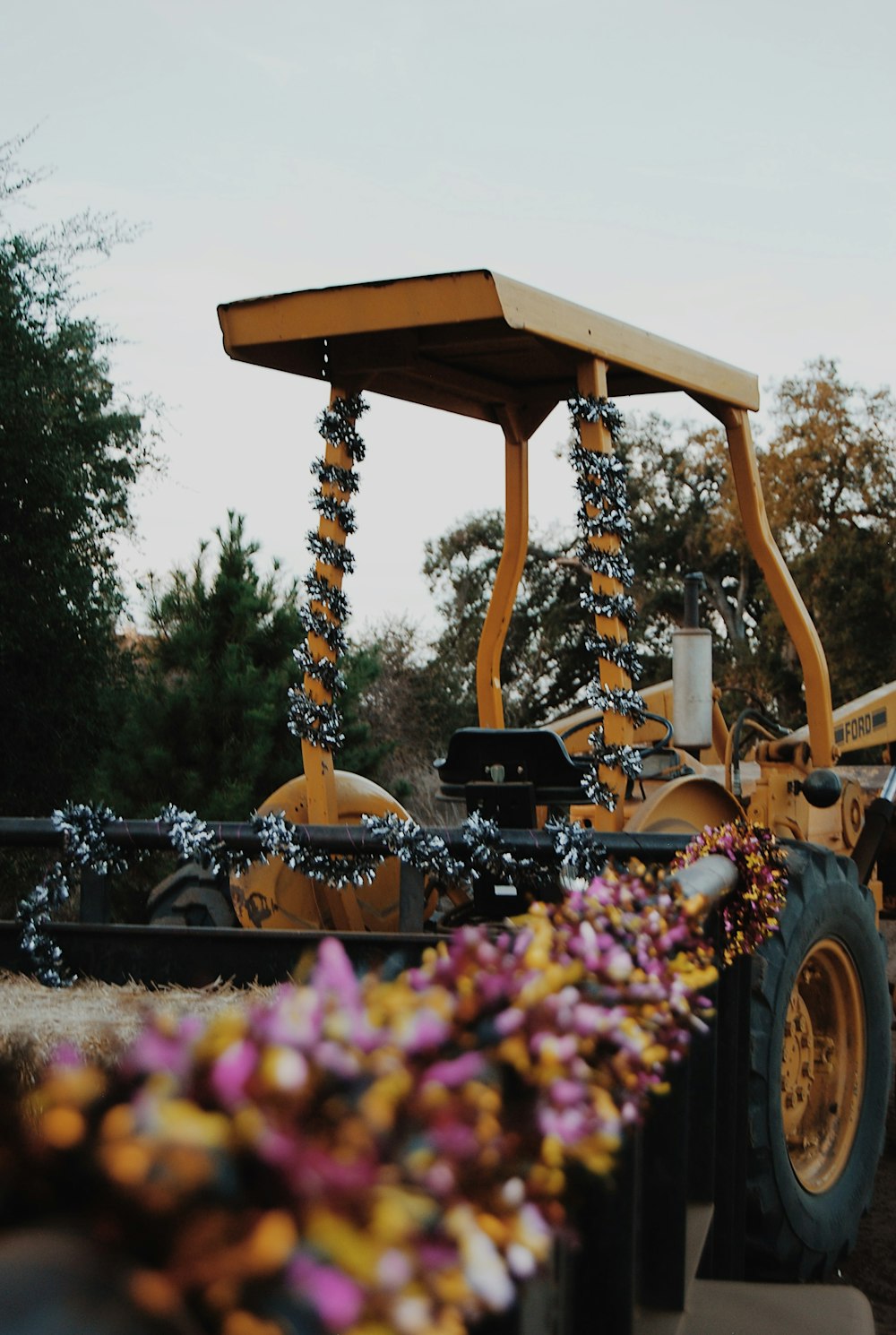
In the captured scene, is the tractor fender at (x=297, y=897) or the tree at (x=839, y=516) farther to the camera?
the tree at (x=839, y=516)

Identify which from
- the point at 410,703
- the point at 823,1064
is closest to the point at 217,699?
the point at 410,703

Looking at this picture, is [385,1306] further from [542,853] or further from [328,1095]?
[542,853]

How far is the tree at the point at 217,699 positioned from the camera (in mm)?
10961

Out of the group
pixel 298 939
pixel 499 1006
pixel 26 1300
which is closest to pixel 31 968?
pixel 298 939

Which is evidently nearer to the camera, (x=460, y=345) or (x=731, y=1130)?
(x=731, y=1130)

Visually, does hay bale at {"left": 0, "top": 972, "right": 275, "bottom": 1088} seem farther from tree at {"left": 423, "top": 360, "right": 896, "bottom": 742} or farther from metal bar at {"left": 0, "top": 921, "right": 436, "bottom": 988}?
tree at {"left": 423, "top": 360, "right": 896, "bottom": 742}

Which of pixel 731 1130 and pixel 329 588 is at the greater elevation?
pixel 329 588

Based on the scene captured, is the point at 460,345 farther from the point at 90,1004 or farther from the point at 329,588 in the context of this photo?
the point at 90,1004

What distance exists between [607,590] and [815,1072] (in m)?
1.43

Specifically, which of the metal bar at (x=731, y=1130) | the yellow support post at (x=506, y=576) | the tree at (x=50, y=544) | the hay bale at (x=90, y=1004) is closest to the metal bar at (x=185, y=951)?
the hay bale at (x=90, y=1004)

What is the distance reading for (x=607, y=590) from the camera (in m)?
3.97

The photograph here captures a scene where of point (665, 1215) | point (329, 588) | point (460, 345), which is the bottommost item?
point (665, 1215)

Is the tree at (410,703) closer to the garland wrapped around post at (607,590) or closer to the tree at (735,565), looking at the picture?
the tree at (735,565)

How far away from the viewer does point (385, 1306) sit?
65 cm
